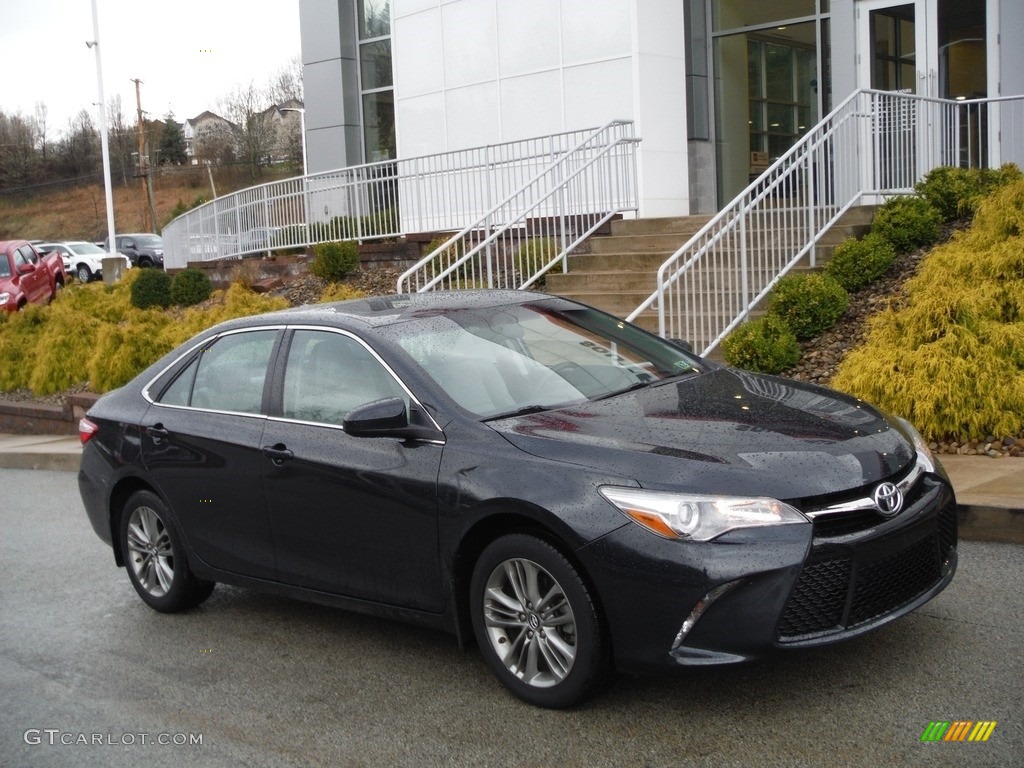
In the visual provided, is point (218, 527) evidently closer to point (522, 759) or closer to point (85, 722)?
point (85, 722)

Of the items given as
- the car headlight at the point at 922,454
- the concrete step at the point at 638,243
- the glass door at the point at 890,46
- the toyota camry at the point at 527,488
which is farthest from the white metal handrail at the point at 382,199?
the car headlight at the point at 922,454

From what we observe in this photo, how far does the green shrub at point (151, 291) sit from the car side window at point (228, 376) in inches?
527

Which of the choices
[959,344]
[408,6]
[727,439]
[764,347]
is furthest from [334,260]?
[727,439]

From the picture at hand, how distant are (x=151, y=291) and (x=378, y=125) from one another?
6.52 metres

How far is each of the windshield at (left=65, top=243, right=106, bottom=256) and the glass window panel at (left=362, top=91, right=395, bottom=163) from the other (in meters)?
22.6

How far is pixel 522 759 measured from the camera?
164 inches

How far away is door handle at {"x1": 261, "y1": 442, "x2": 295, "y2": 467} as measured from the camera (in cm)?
542

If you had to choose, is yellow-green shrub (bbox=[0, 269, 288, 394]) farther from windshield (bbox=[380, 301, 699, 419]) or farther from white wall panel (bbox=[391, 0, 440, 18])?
windshield (bbox=[380, 301, 699, 419])

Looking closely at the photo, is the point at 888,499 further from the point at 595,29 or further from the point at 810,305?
the point at 595,29

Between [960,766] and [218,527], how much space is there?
3.65 metres

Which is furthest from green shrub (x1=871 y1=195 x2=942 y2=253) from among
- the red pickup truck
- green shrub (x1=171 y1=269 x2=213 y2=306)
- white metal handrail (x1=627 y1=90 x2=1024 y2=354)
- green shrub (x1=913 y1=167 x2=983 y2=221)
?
the red pickup truck

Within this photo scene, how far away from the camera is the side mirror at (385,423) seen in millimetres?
4863

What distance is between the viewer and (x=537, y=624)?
4.50 metres

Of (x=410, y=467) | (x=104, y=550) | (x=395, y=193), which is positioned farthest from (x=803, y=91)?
(x=410, y=467)
